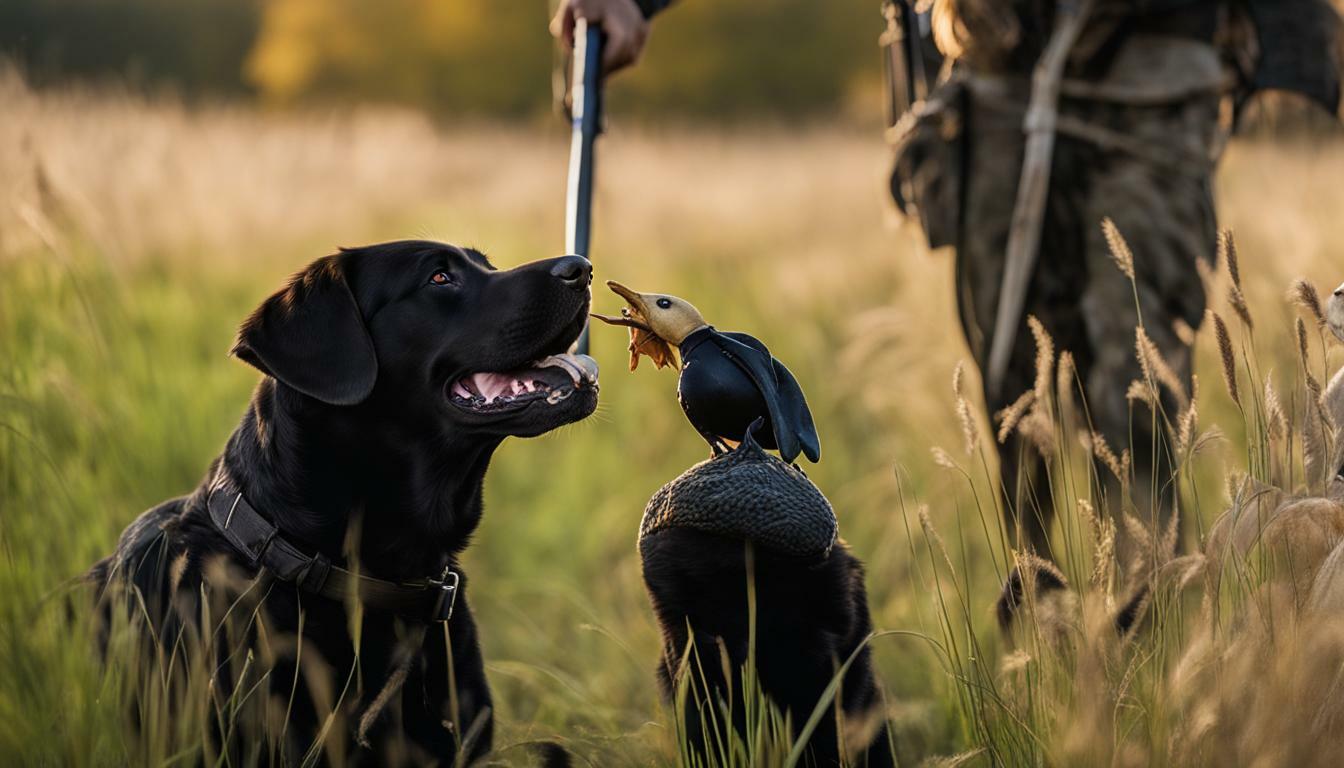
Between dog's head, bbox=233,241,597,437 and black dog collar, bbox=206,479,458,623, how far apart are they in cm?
25

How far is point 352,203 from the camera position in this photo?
9.76m

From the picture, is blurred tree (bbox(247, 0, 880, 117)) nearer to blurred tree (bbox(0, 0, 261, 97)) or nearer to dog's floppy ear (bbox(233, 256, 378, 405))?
blurred tree (bbox(0, 0, 261, 97))

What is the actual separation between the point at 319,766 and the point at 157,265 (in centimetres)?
517

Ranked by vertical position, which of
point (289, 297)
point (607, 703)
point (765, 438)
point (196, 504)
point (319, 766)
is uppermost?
point (289, 297)

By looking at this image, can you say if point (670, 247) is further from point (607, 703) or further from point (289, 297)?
point (289, 297)

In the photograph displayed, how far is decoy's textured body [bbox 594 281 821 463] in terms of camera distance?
1.86 m

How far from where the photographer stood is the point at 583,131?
2.95 metres

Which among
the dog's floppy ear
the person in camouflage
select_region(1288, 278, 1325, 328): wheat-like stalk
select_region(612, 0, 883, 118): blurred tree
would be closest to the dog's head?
the dog's floppy ear

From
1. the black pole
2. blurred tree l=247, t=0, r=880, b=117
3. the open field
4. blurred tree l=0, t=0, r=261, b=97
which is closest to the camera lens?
the open field

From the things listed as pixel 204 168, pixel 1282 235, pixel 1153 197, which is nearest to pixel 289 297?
pixel 1153 197

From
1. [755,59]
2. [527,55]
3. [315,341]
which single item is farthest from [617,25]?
[755,59]

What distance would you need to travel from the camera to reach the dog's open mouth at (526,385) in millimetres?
2488

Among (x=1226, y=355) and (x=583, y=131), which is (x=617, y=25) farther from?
(x=1226, y=355)

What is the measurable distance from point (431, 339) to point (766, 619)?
1.03 meters
